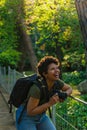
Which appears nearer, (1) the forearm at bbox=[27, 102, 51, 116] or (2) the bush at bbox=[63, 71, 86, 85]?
(1) the forearm at bbox=[27, 102, 51, 116]

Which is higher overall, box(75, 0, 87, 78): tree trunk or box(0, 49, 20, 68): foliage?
box(75, 0, 87, 78): tree trunk

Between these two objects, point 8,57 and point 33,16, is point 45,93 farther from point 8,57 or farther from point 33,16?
point 8,57

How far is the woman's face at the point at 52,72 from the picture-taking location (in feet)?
15.1

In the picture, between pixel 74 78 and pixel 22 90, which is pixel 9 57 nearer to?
pixel 74 78

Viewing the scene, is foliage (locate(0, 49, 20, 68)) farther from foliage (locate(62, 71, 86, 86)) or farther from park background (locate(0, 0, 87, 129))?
foliage (locate(62, 71, 86, 86))

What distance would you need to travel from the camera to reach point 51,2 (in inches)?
857

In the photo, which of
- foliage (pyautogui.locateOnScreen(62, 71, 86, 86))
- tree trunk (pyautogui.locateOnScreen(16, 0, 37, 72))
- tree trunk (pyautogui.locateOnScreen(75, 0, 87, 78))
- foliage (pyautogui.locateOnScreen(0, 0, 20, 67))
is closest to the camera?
tree trunk (pyautogui.locateOnScreen(75, 0, 87, 78))

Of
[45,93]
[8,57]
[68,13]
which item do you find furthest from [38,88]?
[8,57]

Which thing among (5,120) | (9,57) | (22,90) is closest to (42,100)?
(22,90)

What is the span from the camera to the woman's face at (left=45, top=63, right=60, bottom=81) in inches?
181

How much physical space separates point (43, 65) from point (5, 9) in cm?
1843

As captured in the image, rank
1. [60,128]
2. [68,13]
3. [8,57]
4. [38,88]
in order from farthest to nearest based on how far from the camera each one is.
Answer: [8,57], [68,13], [60,128], [38,88]

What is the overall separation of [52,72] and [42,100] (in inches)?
13.6

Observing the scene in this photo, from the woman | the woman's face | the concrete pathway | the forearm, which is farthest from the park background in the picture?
the forearm
